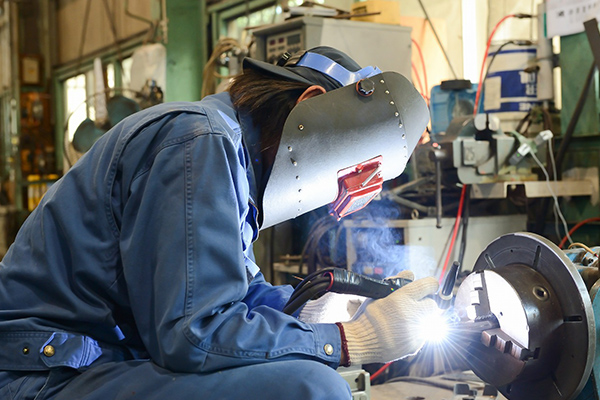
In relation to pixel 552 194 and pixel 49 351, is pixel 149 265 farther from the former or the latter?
pixel 552 194

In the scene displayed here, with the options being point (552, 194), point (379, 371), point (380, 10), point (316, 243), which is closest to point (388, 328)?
point (379, 371)

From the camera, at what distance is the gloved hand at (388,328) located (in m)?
1.28

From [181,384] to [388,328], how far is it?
0.42 metres

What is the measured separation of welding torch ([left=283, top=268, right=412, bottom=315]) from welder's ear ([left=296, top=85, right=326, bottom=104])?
0.38m

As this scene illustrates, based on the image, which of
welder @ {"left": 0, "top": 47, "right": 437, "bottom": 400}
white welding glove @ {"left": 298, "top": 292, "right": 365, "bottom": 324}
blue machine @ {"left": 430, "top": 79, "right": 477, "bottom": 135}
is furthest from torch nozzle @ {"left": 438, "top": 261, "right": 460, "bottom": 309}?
blue machine @ {"left": 430, "top": 79, "right": 477, "bottom": 135}

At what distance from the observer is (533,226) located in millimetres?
2986

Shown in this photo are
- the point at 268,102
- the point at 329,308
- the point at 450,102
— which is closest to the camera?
the point at 268,102

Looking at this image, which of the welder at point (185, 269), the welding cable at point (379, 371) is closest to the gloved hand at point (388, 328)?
the welder at point (185, 269)

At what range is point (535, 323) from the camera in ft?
4.78

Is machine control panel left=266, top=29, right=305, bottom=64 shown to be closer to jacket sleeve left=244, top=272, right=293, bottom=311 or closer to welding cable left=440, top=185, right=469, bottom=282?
welding cable left=440, top=185, right=469, bottom=282

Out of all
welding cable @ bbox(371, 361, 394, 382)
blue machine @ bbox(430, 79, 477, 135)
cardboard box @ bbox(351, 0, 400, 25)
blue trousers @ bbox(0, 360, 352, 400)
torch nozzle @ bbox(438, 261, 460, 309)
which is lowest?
welding cable @ bbox(371, 361, 394, 382)

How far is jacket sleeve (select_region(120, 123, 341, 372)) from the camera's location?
1.11 metres

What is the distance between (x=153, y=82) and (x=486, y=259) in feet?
11.3

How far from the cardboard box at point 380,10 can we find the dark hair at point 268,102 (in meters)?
1.88
